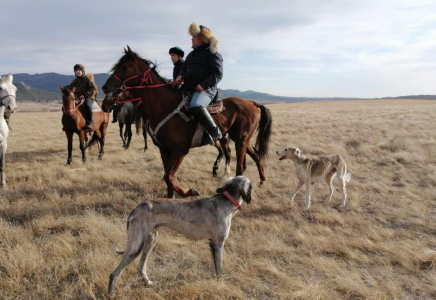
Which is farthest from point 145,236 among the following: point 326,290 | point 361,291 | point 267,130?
point 267,130

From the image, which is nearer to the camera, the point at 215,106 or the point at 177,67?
the point at 215,106

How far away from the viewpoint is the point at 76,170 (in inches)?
382

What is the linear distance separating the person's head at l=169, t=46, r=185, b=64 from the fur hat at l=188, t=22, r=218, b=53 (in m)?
1.54

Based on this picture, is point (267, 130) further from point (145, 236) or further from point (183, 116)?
point (145, 236)

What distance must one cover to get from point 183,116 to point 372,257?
14.3 ft

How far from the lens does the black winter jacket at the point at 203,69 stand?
6598 mm

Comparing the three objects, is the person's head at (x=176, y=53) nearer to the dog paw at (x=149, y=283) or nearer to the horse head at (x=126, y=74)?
the horse head at (x=126, y=74)

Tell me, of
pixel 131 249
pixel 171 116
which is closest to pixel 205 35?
pixel 171 116

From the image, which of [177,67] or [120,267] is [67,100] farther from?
[120,267]

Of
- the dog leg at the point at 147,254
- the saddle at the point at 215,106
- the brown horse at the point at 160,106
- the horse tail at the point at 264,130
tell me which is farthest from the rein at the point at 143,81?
the dog leg at the point at 147,254

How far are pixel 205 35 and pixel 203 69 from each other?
69 centimetres

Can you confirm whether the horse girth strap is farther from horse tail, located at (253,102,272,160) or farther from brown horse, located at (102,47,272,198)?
horse tail, located at (253,102,272,160)

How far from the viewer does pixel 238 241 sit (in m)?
5.35

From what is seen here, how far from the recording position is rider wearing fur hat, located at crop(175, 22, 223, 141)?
6.54 m
